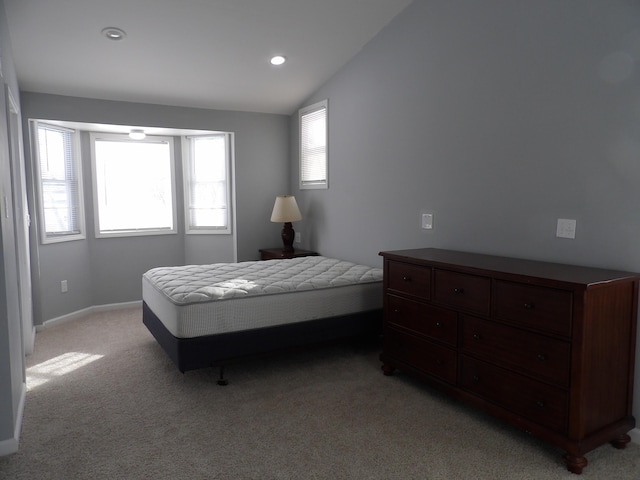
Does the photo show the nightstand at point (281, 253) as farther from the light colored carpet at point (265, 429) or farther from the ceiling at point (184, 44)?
the ceiling at point (184, 44)

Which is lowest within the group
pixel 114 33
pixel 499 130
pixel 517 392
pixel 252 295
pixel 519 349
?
pixel 517 392

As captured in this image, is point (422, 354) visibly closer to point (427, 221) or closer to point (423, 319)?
point (423, 319)

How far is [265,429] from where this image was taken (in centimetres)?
254

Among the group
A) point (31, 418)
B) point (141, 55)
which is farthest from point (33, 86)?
point (31, 418)

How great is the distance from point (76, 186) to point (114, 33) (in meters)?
2.01

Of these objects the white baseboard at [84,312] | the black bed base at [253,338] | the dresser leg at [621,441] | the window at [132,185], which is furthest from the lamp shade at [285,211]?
the dresser leg at [621,441]

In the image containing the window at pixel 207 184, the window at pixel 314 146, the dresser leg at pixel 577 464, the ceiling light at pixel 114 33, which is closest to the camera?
the dresser leg at pixel 577 464

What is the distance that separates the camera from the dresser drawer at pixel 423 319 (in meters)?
2.75

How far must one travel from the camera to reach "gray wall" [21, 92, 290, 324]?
4508 mm

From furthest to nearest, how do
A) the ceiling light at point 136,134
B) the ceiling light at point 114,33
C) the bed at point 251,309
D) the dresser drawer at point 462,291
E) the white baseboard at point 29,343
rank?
the ceiling light at point 136,134 < the white baseboard at point 29,343 < the ceiling light at point 114,33 < the bed at point 251,309 < the dresser drawer at point 462,291

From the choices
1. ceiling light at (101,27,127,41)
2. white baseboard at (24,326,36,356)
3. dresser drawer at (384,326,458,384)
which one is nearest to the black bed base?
dresser drawer at (384,326,458,384)

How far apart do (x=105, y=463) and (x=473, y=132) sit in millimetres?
2976

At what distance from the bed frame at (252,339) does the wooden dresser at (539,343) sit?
778mm

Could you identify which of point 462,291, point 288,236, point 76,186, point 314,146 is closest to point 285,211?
point 288,236
